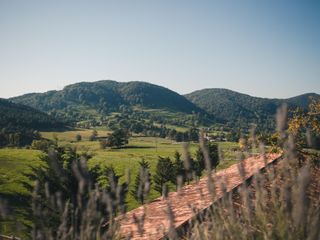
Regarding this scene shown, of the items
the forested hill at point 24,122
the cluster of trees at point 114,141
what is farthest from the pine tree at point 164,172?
the forested hill at point 24,122

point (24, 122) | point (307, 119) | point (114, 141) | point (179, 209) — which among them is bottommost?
point (114, 141)

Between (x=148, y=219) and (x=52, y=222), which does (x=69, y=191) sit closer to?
(x=52, y=222)

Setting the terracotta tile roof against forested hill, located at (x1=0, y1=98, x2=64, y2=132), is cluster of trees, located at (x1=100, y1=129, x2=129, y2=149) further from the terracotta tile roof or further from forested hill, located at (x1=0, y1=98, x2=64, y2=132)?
the terracotta tile roof

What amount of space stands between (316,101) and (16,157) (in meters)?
88.5

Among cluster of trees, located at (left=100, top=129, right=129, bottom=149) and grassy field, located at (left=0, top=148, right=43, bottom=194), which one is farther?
cluster of trees, located at (left=100, top=129, right=129, bottom=149)

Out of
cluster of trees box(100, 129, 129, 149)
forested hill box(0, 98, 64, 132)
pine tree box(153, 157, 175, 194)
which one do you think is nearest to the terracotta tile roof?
pine tree box(153, 157, 175, 194)

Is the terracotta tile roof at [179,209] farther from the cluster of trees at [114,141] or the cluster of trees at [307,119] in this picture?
the cluster of trees at [114,141]

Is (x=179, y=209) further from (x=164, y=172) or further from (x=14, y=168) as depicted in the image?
(x=14, y=168)

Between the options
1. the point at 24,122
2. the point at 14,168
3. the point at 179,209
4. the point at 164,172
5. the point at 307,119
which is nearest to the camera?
the point at 179,209

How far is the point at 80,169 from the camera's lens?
2.77 m

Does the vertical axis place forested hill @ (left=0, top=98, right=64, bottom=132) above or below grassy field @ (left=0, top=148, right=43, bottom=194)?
above

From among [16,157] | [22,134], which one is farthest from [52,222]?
[22,134]

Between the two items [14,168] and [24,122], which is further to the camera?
[24,122]

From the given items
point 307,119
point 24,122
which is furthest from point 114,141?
point 307,119
